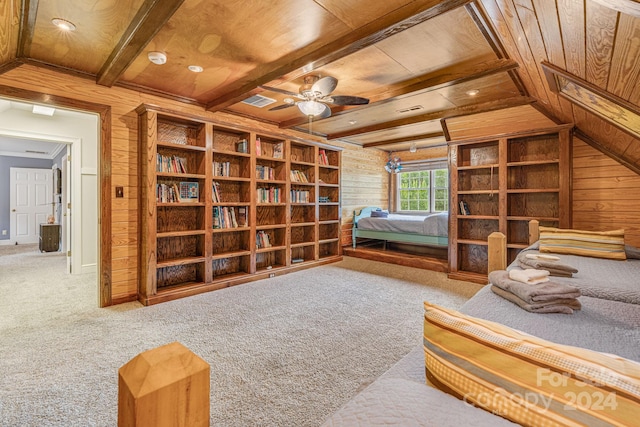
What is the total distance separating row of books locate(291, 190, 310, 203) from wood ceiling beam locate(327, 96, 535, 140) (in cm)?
139

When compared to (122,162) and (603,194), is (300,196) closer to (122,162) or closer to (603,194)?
(122,162)

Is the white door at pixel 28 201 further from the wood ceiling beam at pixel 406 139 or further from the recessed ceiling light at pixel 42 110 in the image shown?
the wood ceiling beam at pixel 406 139

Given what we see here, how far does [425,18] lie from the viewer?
74.0 inches

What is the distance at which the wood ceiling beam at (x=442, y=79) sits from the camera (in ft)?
8.40

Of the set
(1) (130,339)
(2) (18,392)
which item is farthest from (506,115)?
(2) (18,392)

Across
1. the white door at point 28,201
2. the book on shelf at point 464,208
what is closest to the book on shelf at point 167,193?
the book on shelf at point 464,208

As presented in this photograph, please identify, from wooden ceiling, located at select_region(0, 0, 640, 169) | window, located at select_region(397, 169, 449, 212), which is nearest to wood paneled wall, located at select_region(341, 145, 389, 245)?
window, located at select_region(397, 169, 449, 212)

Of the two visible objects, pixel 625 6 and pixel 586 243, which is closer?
pixel 625 6

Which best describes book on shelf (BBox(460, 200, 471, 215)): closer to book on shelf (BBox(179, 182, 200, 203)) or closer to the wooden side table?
book on shelf (BBox(179, 182, 200, 203))

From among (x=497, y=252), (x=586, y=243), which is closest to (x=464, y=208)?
(x=586, y=243)

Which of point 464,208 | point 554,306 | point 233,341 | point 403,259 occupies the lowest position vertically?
point 233,341

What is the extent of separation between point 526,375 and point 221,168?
387cm

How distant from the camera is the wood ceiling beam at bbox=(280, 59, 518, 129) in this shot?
2.56m

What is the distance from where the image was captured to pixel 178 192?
3.49m
